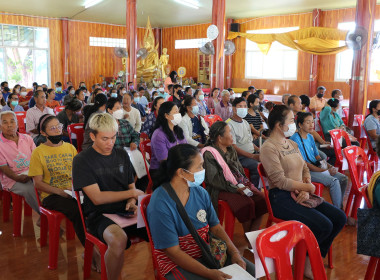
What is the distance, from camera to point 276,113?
10.1 feet

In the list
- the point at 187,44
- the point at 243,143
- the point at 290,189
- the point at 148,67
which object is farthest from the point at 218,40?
the point at 187,44

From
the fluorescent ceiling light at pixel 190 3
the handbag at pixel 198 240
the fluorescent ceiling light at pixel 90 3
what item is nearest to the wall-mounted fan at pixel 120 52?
the fluorescent ceiling light at pixel 90 3

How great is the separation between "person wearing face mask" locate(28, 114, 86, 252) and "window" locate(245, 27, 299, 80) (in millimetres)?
12207

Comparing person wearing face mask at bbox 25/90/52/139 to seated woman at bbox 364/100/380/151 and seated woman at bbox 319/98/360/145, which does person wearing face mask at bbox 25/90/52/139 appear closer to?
seated woman at bbox 319/98/360/145

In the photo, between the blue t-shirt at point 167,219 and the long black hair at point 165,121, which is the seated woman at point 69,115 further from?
the blue t-shirt at point 167,219

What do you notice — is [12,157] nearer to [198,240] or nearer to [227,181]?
[227,181]

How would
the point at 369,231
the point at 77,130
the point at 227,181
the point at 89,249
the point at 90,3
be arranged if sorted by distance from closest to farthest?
the point at 369,231 < the point at 89,249 < the point at 227,181 < the point at 77,130 < the point at 90,3

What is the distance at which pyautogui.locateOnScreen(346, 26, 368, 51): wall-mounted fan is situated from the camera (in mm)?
7125

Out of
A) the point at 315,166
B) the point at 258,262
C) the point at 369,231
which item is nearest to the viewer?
the point at 258,262

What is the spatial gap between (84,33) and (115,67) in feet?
7.15

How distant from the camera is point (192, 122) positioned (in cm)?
510

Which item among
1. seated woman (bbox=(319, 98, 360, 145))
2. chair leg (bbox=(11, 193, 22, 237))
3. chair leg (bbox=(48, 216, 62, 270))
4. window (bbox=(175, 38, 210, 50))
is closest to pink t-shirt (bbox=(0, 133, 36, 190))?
chair leg (bbox=(11, 193, 22, 237))

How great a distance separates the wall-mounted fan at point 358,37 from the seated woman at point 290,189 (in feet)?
16.4

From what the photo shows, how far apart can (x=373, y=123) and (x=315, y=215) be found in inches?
127
